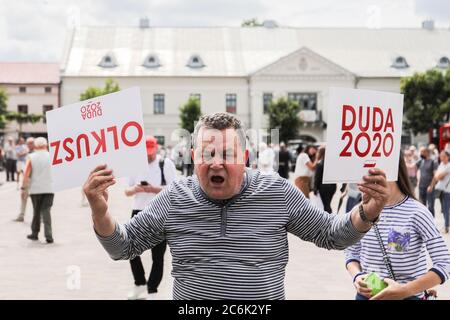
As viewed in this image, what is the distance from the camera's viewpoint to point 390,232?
3.50 m

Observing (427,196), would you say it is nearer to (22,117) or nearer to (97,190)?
(97,190)

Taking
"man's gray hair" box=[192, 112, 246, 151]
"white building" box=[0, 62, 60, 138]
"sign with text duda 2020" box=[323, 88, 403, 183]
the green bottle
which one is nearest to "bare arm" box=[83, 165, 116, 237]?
"man's gray hair" box=[192, 112, 246, 151]

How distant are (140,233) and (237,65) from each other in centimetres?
5608

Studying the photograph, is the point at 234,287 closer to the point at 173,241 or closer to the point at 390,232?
the point at 173,241

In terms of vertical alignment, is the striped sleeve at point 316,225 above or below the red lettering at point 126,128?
below

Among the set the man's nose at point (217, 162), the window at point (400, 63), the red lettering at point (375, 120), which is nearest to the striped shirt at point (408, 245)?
the red lettering at point (375, 120)

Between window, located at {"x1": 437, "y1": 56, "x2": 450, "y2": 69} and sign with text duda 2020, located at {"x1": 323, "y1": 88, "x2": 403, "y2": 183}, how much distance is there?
60.0 metres

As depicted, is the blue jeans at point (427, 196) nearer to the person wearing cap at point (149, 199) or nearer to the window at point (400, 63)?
the person wearing cap at point (149, 199)

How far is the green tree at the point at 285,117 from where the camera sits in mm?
53219

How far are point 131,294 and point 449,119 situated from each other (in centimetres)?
4984

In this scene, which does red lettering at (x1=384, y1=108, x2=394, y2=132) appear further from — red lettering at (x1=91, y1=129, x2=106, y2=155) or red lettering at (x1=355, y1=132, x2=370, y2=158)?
red lettering at (x1=91, y1=129, x2=106, y2=155)

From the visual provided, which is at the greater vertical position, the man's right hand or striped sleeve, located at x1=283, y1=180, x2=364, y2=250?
the man's right hand

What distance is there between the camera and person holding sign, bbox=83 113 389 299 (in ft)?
8.46
